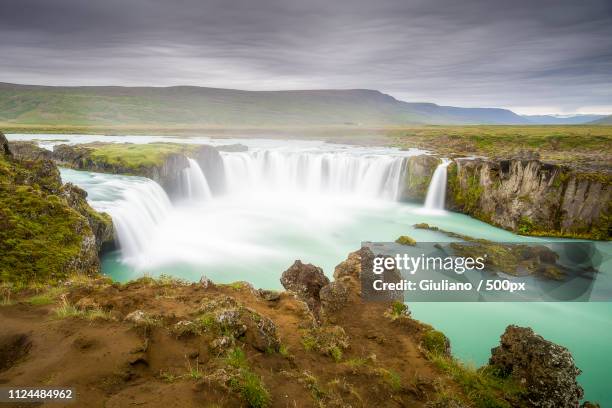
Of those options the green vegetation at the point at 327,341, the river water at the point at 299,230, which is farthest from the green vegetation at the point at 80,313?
the river water at the point at 299,230

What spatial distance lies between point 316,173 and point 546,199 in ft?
88.4

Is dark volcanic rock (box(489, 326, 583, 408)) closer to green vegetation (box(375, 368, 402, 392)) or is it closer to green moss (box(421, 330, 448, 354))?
green moss (box(421, 330, 448, 354))

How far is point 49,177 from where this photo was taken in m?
17.7

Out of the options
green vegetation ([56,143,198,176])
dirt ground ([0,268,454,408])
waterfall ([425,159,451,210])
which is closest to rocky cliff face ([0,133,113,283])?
dirt ground ([0,268,454,408])

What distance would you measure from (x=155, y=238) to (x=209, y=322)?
19.7m

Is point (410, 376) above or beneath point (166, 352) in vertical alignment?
beneath

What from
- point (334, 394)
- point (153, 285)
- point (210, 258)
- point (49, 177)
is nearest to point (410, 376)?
point (334, 394)

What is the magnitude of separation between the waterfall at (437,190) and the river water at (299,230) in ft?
4.77

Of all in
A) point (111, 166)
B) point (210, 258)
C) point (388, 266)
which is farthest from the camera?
point (111, 166)

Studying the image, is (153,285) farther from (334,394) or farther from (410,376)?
(410,376)

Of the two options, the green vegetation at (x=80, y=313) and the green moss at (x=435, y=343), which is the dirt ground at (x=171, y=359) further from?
the green moss at (x=435, y=343)

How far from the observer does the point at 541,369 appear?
26.1 feet

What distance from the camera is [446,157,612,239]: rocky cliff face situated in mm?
27906

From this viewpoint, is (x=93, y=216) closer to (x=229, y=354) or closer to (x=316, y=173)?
(x=229, y=354)
